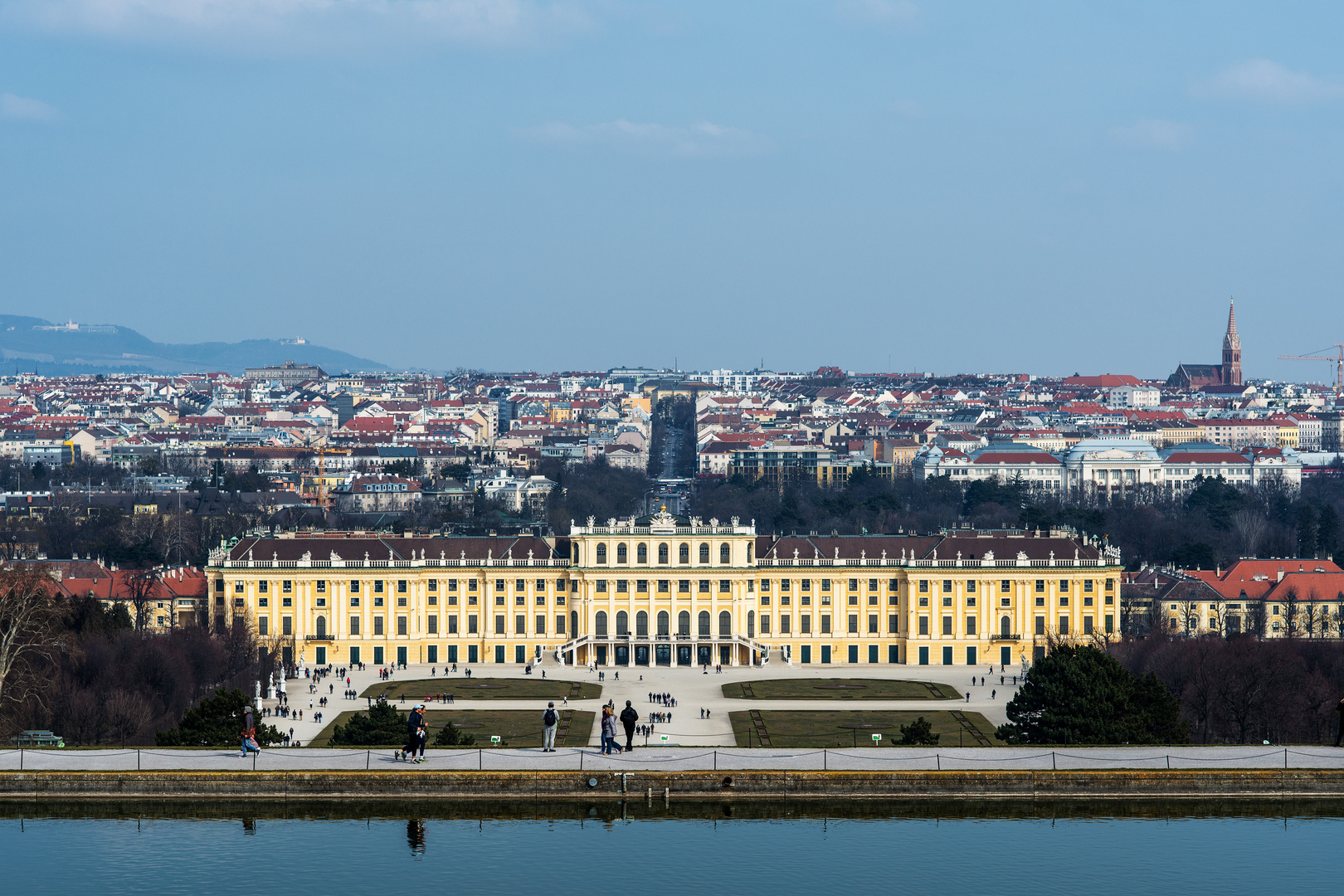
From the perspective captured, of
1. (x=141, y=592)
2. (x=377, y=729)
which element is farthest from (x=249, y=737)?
(x=141, y=592)

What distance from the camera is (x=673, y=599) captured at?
91688 mm

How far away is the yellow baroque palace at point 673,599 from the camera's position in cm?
9131

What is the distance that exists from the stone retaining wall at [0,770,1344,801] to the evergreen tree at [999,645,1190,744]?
24.9 ft

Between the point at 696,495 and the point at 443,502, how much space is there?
80.0 ft

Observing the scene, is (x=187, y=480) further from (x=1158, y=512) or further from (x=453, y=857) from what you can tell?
(x=453, y=857)

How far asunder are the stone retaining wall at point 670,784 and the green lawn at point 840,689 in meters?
31.1

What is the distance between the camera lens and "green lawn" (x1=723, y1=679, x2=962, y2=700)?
77875 mm

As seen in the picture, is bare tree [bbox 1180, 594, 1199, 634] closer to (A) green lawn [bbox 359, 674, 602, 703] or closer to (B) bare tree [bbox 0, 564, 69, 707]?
(A) green lawn [bbox 359, 674, 602, 703]

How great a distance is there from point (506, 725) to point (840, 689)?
16917 millimetres

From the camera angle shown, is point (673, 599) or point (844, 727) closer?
point (844, 727)

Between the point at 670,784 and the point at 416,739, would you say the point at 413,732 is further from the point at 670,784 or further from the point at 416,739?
the point at 670,784

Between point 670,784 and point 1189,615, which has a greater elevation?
point 670,784

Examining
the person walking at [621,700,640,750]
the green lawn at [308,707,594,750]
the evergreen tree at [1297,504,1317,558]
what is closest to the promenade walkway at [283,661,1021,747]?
the green lawn at [308,707,594,750]

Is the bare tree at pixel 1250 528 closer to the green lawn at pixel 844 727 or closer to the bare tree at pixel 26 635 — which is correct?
the green lawn at pixel 844 727
